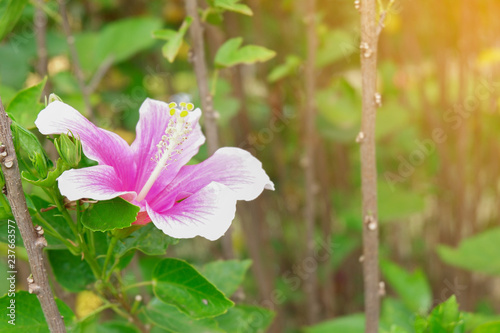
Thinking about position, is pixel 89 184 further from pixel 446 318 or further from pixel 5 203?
pixel 446 318

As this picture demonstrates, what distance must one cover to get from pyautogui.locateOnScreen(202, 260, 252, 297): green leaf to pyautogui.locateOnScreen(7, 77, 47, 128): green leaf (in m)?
0.27

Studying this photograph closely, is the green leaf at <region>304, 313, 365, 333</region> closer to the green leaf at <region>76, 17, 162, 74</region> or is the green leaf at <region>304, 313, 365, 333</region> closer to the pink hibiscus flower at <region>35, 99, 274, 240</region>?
the pink hibiscus flower at <region>35, 99, 274, 240</region>

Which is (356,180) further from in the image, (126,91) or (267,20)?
(126,91)

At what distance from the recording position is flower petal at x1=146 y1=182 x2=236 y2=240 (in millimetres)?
486

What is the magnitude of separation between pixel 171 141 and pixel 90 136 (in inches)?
2.9

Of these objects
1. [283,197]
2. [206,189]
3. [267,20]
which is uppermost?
[267,20]

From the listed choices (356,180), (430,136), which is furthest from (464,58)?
(356,180)

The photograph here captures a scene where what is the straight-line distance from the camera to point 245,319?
0.71 metres

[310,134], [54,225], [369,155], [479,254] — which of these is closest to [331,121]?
[310,134]

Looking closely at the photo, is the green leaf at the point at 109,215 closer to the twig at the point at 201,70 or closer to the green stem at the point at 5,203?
the green stem at the point at 5,203

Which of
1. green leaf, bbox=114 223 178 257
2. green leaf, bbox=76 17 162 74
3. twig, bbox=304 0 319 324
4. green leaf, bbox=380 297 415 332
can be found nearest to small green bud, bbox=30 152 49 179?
green leaf, bbox=114 223 178 257

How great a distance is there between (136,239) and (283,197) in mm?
1031

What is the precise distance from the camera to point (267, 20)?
161 centimetres

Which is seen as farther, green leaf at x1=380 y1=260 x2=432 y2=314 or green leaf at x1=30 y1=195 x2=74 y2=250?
green leaf at x1=380 y1=260 x2=432 y2=314
